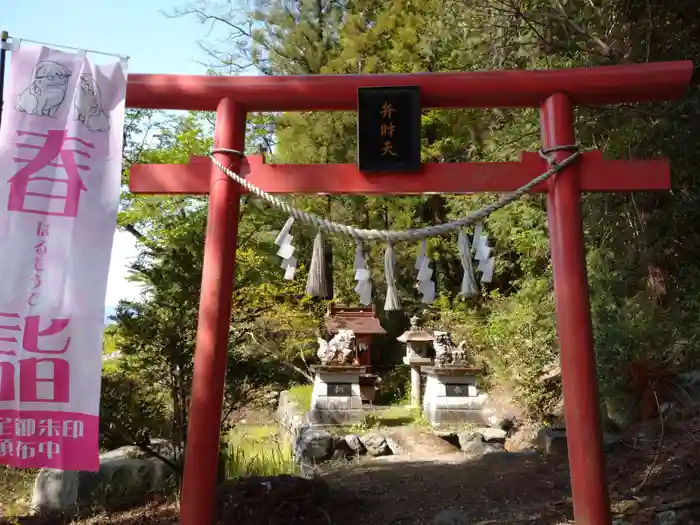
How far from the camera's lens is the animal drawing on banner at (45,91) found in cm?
309

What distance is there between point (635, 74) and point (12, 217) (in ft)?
12.5

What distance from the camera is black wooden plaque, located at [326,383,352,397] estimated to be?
35.6 ft

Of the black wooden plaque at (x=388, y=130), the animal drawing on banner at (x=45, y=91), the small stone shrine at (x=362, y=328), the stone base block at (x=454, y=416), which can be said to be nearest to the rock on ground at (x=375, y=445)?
the stone base block at (x=454, y=416)

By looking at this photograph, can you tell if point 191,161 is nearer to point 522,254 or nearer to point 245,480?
point 245,480

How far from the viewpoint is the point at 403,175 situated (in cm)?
350

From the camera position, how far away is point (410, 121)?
3461 mm

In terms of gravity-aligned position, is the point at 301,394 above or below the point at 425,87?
below

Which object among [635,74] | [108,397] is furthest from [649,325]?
[108,397]

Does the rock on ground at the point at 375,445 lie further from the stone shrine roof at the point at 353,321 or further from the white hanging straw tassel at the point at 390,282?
the white hanging straw tassel at the point at 390,282

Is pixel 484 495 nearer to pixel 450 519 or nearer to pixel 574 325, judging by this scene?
pixel 450 519

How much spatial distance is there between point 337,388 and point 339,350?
793 millimetres

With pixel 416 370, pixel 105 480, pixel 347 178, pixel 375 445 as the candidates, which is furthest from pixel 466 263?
pixel 416 370

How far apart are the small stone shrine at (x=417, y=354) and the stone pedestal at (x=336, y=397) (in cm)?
206

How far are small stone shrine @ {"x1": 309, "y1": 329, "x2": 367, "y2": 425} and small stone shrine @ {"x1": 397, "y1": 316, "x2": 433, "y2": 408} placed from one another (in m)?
2.02
